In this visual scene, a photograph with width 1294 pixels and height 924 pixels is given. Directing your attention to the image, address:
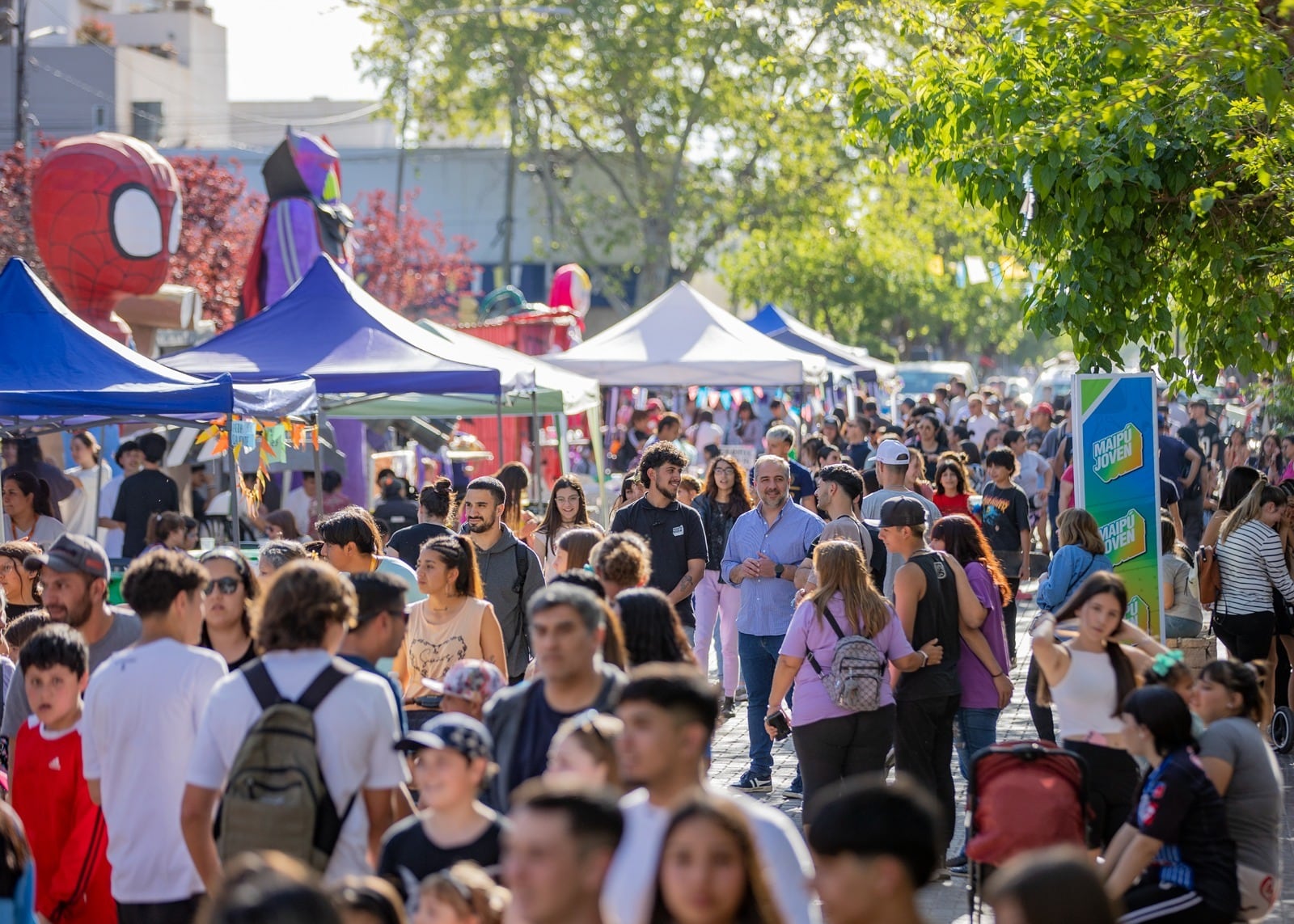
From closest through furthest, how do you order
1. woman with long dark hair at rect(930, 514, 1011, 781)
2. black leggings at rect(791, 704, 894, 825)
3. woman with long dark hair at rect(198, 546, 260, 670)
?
woman with long dark hair at rect(198, 546, 260, 670)
black leggings at rect(791, 704, 894, 825)
woman with long dark hair at rect(930, 514, 1011, 781)

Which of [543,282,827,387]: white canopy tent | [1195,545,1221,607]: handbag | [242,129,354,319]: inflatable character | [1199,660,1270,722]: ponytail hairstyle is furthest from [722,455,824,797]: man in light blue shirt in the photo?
[242,129,354,319]: inflatable character

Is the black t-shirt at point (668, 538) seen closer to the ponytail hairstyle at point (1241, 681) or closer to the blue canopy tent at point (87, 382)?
the blue canopy tent at point (87, 382)

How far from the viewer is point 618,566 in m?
6.49

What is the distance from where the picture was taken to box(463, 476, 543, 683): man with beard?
8.60 meters

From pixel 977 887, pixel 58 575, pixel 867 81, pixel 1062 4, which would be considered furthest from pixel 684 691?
pixel 867 81

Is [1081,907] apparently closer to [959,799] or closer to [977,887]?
[977,887]

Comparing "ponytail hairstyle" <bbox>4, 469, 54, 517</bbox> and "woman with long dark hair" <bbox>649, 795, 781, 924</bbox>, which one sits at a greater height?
"woman with long dark hair" <bbox>649, 795, 781, 924</bbox>

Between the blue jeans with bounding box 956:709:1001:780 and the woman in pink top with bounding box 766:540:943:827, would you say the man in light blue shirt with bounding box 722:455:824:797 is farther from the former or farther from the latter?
the woman in pink top with bounding box 766:540:943:827

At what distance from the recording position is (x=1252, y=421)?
22.5 metres

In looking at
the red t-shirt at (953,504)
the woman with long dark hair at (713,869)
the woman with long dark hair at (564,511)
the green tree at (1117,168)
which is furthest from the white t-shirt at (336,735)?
the red t-shirt at (953,504)

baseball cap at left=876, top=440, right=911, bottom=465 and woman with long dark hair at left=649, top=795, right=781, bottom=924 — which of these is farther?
baseball cap at left=876, top=440, right=911, bottom=465

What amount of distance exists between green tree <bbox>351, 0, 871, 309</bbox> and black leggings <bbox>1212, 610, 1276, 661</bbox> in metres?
31.7

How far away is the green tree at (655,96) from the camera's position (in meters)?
41.2

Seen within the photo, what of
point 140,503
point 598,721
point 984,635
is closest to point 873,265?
point 140,503
